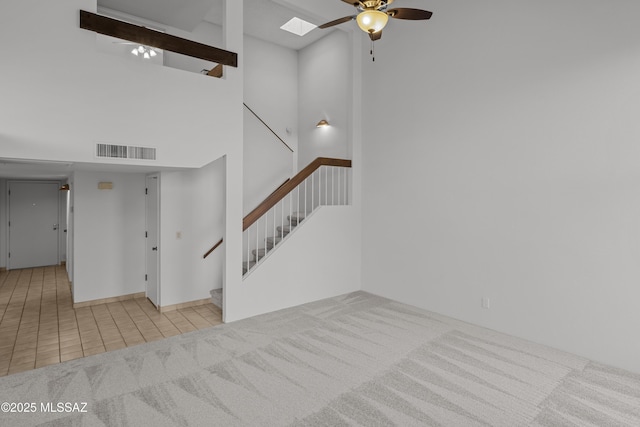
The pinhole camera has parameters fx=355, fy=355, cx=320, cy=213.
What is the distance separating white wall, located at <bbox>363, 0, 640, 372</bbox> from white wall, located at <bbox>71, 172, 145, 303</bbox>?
3.97 metres

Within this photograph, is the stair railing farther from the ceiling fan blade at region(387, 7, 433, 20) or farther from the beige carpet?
the ceiling fan blade at region(387, 7, 433, 20)

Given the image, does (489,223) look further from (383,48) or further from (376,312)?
(383,48)

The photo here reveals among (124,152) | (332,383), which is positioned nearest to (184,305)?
(124,152)

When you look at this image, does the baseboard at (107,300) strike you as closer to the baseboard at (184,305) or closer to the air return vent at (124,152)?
the baseboard at (184,305)

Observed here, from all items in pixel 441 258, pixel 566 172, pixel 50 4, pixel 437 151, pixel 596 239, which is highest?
pixel 50 4

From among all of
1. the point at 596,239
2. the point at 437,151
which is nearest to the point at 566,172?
the point at 596,239

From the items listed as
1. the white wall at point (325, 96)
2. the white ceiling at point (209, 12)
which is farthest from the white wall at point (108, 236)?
the white wall at point (325, 96)

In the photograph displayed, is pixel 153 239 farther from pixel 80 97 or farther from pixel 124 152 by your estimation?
pixel 80 97

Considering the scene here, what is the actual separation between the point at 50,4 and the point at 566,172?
5318 millimetres

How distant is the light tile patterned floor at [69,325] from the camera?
373 cm

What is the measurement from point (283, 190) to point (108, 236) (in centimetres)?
288

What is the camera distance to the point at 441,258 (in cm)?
491

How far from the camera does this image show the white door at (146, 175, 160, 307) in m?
5.25

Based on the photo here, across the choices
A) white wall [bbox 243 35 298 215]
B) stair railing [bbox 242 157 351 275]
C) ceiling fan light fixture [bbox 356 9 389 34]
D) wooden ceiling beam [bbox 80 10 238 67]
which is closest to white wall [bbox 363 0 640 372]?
stair railing [bbox 242 157 351 275]
